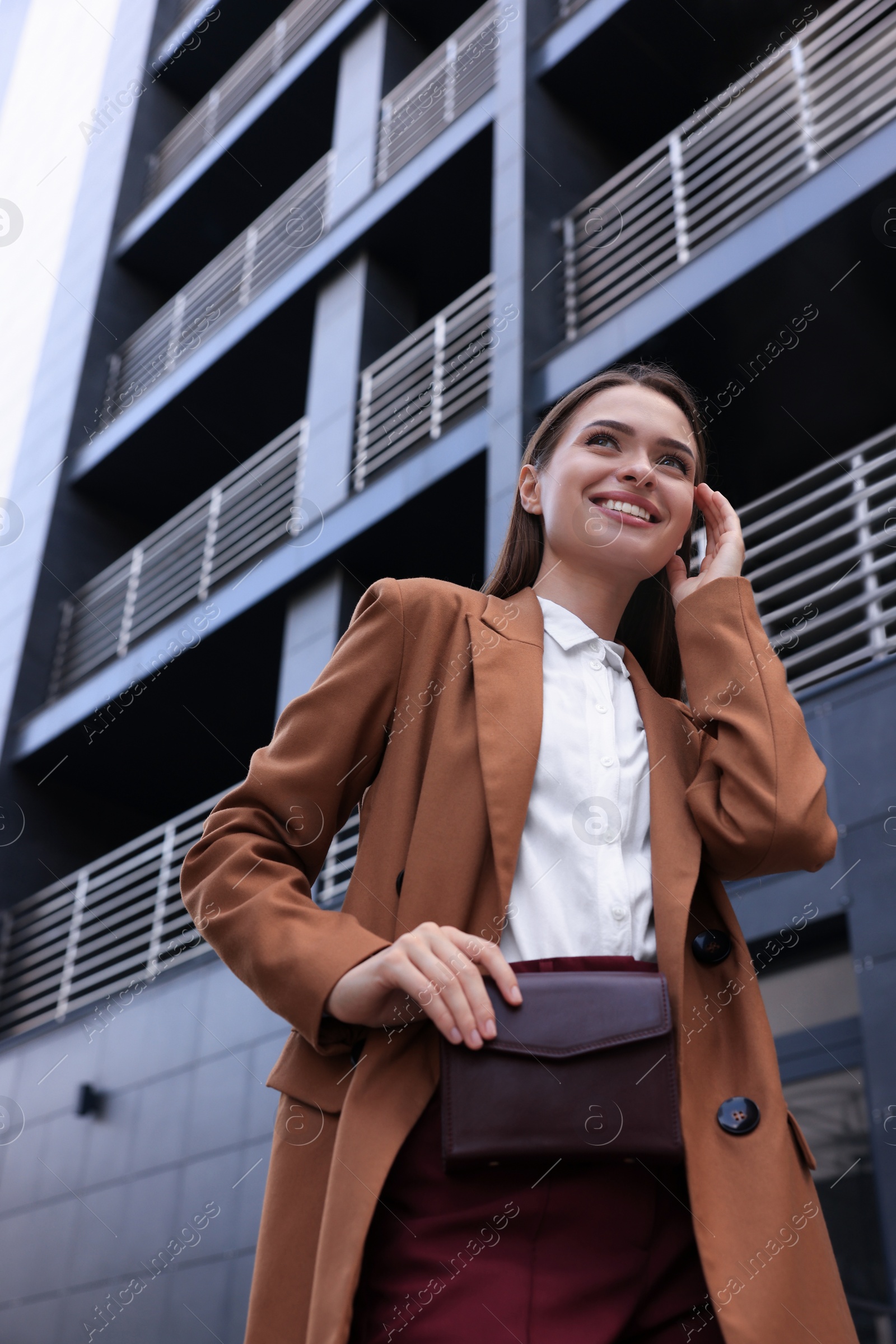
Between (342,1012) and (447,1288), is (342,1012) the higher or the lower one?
the higher one

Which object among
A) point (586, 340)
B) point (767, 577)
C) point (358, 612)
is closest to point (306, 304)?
point (586, 340)

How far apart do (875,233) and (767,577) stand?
2375 mm

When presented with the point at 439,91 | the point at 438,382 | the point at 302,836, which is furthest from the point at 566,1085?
the point at 439,91

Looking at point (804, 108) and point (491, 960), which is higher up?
point (491, 960)

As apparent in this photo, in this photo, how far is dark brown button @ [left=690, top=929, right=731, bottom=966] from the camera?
1619 mm

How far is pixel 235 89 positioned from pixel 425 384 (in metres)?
7.43

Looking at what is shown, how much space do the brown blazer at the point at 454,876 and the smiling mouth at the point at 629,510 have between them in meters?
0.16

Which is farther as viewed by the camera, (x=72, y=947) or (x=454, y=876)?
(x=72, y=947)

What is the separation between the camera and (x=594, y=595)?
203 centimetres

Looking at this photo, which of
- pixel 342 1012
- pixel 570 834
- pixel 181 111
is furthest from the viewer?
pixel 181 111

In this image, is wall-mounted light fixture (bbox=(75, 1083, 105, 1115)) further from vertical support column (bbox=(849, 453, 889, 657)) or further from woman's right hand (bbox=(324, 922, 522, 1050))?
woman's right hand (bbox=(324, 922, 522, 1050))

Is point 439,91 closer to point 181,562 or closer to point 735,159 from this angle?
point 735,159

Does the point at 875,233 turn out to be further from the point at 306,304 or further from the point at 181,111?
the point at 181,111

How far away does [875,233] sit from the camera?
6.86 metres
